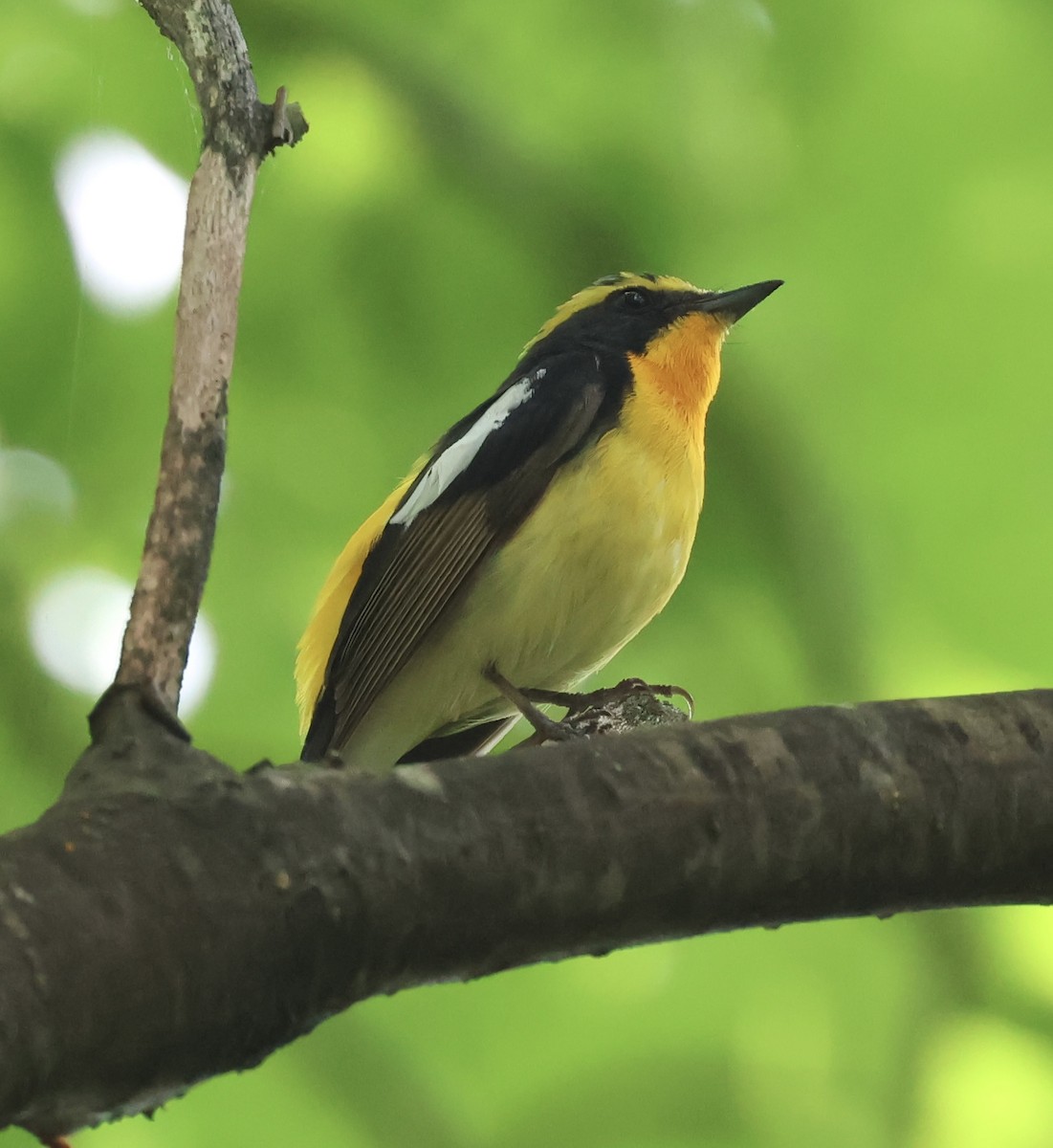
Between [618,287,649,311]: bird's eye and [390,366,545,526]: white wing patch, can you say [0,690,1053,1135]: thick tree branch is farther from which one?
[618,287,649,311]: bird's eye

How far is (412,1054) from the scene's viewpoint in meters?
3.75

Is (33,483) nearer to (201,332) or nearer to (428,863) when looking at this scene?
(201,332)

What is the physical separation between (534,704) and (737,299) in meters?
1.17

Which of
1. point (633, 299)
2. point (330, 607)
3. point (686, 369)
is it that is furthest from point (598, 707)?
point (633, 299)

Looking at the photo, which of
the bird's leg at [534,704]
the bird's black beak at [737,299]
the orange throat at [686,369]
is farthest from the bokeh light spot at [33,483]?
the bird's black beak at [737,299]

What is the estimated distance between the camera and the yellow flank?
366cm

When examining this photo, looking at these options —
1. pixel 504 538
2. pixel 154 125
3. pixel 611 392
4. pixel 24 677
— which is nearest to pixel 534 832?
pixel 504 538

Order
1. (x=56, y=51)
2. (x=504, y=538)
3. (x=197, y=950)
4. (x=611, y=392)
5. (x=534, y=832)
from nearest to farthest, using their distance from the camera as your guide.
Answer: (x=197, y=950), (x=534, y=832), (x=504, y=538), (x=611, y=392), (x=56, y=51)

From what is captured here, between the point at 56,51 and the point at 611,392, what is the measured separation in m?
1.74

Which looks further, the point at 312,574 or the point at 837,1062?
the point at 312,574

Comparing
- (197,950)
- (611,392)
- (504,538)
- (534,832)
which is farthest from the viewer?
(611,392)

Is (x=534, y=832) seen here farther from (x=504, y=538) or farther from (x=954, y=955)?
(x=954, y=955)

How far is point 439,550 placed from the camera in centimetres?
338

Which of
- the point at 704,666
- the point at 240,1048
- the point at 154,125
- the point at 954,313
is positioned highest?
the point at 154,125
